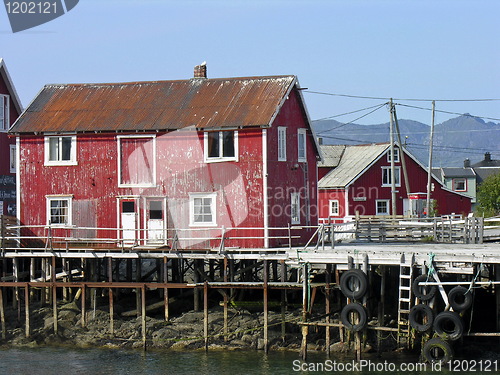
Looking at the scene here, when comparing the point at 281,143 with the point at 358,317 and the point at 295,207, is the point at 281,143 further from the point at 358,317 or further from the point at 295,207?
A: the point at 358,317

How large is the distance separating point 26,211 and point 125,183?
4.33 metres

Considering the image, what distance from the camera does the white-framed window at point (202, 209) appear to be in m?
40.0

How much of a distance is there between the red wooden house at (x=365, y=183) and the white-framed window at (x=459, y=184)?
27.7 metres

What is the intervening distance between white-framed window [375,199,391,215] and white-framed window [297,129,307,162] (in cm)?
2536

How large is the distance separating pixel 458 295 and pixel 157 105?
1592cm

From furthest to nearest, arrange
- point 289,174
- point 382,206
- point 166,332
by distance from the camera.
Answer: point 382,206 < point 289,174 < point 166,332

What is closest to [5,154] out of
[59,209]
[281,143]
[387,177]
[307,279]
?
[59,209]

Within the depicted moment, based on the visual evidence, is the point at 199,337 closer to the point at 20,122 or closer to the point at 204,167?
the point at 204,167

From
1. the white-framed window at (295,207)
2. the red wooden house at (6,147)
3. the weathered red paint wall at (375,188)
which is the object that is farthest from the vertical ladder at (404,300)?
the weathered red paint wall at (375,188)

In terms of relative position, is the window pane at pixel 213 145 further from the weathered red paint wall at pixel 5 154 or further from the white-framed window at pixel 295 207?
the weathered red paint wall at pixel 5 154

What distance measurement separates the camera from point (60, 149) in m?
42.1

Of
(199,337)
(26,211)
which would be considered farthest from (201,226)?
(26,211)

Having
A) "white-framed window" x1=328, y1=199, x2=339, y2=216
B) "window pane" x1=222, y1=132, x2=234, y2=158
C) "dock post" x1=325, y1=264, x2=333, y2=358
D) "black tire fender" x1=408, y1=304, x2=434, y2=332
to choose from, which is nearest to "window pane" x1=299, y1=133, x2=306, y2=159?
"window pane" x1=222, y1=132, x2=234, y2=158

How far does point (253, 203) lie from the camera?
39.5m
